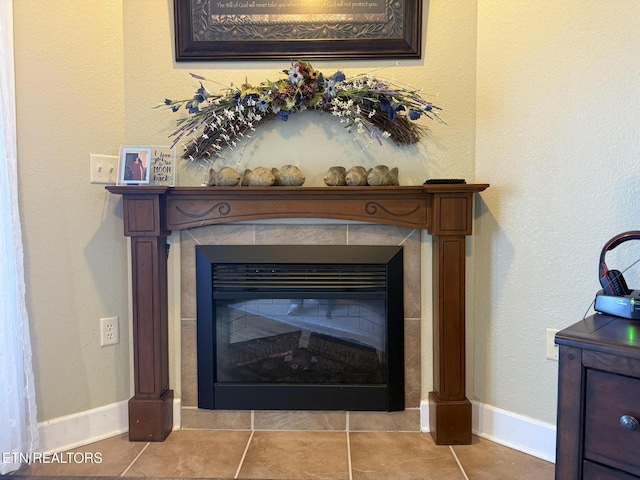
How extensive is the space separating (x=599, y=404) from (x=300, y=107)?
4.96 feet

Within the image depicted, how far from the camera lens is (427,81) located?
1907mm

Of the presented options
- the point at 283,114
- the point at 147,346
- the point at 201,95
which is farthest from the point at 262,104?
the point at 147,346

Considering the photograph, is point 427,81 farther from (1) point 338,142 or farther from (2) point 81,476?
(2) point 81,476

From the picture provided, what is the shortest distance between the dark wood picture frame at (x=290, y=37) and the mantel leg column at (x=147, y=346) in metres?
0.91

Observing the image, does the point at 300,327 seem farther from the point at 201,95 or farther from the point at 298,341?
the point at 201,95

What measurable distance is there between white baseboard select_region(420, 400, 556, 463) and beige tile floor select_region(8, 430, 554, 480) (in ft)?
0.13

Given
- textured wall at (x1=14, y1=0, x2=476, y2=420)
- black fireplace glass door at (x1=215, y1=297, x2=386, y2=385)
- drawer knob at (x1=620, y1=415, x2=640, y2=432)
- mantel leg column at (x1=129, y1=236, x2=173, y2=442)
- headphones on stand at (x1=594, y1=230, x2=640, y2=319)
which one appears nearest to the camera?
drawer knob at (x1=620, y1=415, x2=640, y2=432)

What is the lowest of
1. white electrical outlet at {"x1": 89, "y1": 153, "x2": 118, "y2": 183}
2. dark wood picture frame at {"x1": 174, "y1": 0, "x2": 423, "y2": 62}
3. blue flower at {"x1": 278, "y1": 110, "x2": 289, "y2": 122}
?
white electrical outlet at {"x1": 89, "y1": 153, "x2": 118, "y2": 183}

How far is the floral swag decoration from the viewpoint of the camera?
1803mm

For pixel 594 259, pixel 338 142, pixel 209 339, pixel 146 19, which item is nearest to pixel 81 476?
pixel 209 339

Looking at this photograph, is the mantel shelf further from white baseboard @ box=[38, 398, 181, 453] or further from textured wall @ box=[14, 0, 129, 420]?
white baseboard @ box=[38, 398, 181, 453]

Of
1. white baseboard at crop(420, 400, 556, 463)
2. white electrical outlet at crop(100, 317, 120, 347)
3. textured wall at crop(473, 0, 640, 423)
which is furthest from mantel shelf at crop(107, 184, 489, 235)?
white baseboard at crop(420, 400, 556, 463)

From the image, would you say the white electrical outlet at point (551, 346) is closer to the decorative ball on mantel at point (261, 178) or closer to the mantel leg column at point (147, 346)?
the decorative ball on mantel at point (261, 178)

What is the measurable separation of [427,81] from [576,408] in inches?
56.3
